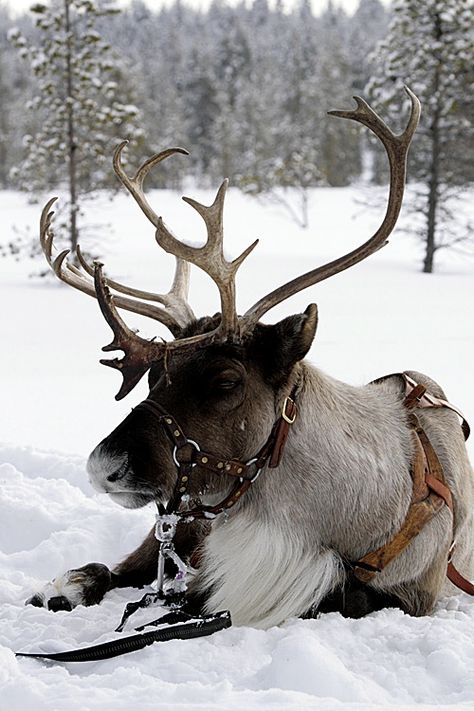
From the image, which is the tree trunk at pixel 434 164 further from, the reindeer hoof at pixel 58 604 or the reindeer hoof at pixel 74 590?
the reindeer hoof at pixel 58 604

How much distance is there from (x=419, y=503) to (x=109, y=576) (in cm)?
127

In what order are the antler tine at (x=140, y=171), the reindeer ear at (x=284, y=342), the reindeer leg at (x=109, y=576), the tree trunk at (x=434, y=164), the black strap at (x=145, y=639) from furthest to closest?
the tree trunk at (x=434, y=164) → the antler tine at (x=140, y=171) → the reindeer leg at (x=109, y=576) → the reindeer ear at (x=284, y=342) → the black strap at (x=145, y=639)

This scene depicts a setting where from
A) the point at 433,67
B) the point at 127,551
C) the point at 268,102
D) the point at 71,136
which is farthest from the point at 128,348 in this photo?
the point at 268,102

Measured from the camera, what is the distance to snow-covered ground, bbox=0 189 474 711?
2225mm

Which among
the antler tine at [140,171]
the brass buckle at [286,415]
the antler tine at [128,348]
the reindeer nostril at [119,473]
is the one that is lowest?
the reindeer nostril at [119,473]

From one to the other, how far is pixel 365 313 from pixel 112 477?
10334mm

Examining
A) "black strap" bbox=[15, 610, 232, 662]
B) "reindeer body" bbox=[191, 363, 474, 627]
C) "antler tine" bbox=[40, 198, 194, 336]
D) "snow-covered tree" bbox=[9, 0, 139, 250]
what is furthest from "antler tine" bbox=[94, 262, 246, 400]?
"snow-covered tree" bbox=[9, 0, 139, 250]

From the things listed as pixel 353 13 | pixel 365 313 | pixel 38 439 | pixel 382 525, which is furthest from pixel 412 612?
pixel 353 13

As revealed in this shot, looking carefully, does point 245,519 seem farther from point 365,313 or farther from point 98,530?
point 365,313

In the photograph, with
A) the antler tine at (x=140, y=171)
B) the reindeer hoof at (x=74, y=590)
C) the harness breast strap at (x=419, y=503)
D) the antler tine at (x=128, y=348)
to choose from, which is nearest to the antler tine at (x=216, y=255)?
the antler tine at (x=128, y=348)

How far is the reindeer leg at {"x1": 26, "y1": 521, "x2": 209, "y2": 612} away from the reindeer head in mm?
586

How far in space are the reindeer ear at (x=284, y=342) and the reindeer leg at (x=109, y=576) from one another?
87 centimetres

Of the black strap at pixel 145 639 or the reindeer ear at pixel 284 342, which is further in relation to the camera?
the reindeer ear at pixel 284 342

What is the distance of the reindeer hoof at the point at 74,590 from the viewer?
10.5 feet
